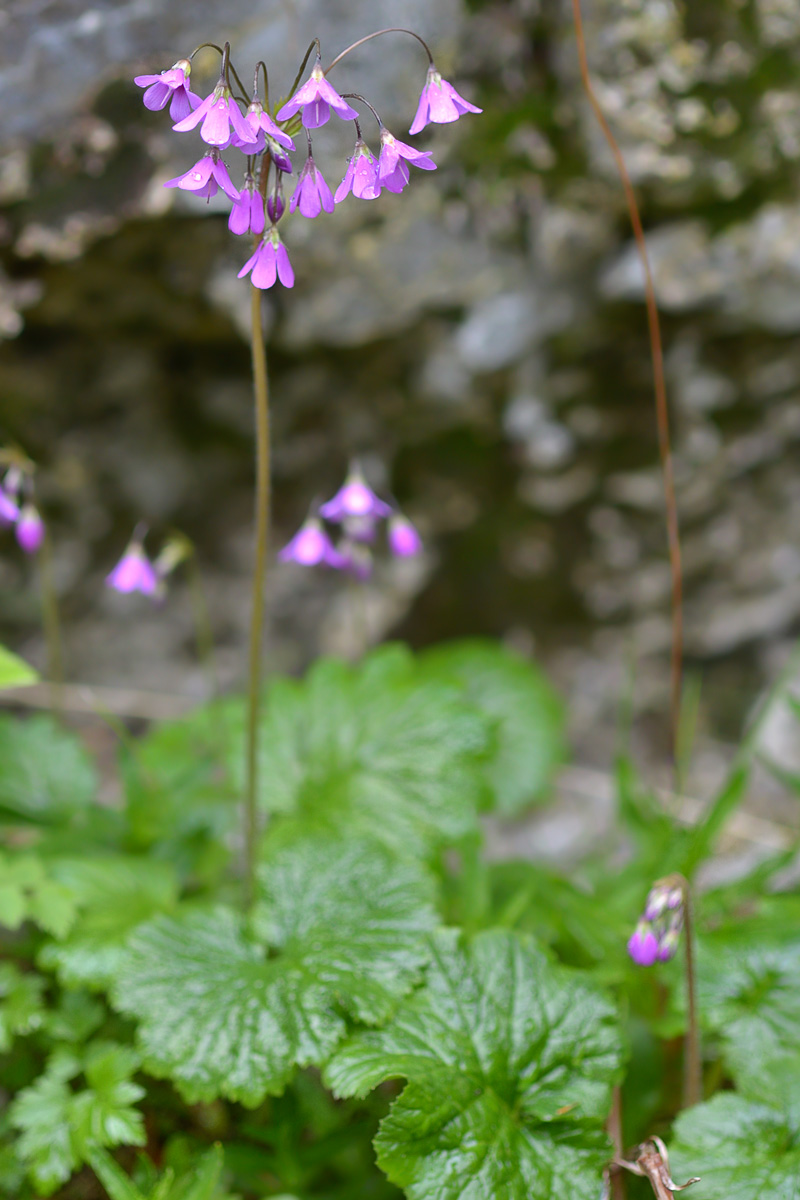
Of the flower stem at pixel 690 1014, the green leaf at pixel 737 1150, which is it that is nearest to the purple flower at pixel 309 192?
the flower stem at pixel 690 1014

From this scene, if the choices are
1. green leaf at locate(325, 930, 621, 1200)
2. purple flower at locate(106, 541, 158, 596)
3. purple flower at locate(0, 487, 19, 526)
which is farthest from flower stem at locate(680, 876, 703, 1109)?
purple flower at locate(0, 487, 19, 526)

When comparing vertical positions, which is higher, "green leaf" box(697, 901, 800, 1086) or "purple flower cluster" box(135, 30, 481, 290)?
"purple flower cluster" box(135, 30, 481, 290)

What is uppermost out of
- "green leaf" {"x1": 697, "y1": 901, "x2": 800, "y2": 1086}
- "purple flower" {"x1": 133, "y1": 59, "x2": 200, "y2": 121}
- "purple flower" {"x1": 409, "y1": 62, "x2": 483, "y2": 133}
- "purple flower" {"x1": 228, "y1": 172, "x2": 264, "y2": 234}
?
"purple flower" {"x1": 409, "y1": 62, "x2": 483, "y2": 133}

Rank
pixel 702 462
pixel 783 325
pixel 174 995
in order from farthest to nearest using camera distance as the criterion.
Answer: pixel 702 462 → pixel 783 325 → pixel 174 995

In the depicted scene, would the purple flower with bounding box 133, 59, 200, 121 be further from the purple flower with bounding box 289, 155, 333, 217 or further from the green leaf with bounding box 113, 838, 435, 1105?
the green leaf with bounding box 113, 838, 435, 1105

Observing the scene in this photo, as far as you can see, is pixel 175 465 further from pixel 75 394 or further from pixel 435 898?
pixel 435 898

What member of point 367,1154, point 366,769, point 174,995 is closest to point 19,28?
point 366,769

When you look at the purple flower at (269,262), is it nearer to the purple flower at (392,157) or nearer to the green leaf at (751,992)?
the purple flower at (392,157)
